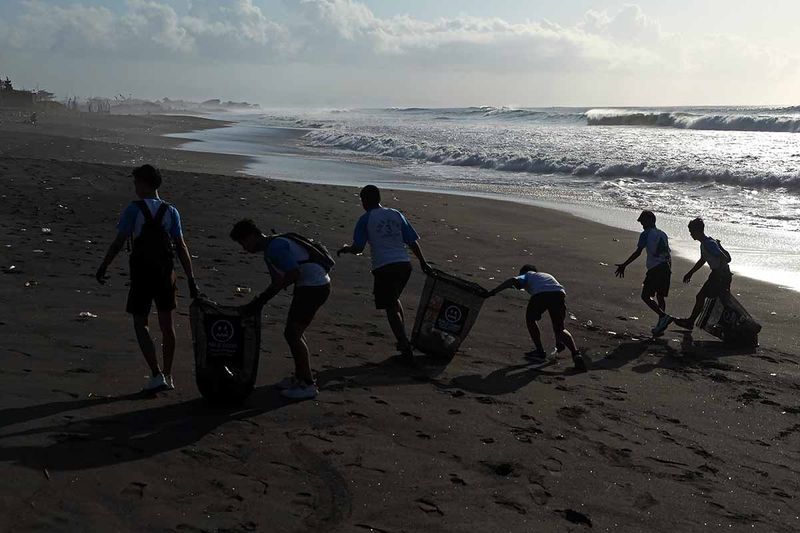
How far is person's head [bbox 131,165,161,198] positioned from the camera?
5688 millimetres

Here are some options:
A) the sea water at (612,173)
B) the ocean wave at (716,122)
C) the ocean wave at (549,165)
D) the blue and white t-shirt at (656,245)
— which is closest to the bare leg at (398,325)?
the blue and white t-shirt at (656,245)

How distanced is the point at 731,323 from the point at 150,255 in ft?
19.9

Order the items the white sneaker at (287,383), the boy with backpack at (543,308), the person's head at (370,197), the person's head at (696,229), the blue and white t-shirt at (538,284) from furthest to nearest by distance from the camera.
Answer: the person's head at (696,229) → the blue and white t-shirt at (538,284) → the boy with backpack at (543,308) → the person's head at (370,197) → the white sneaker at (287,383)

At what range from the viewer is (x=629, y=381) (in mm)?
7242

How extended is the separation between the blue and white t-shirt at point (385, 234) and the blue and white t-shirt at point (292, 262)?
4.39 ft

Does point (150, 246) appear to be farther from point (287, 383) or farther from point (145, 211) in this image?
point (287, 383)

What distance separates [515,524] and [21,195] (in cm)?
1270

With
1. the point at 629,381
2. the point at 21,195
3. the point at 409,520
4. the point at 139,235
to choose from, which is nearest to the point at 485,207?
the point at 21,195

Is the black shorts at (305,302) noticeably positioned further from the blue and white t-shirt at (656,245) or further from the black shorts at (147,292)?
the blue and white t-shirt at (656,245)

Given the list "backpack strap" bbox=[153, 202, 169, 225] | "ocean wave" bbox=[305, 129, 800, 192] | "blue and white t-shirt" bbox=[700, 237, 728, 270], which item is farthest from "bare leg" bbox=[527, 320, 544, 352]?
"ocean wave" bbox=[305, 129, 800, 192]

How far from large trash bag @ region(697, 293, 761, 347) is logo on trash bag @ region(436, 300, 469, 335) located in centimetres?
302

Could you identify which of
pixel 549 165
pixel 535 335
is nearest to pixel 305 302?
pixel 535 335

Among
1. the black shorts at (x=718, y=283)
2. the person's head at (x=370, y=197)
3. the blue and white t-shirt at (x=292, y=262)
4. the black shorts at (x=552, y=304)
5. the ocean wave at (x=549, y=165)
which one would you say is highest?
the ocean wave at (x=549, y=165)

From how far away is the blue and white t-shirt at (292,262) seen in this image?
5785 millimetres
